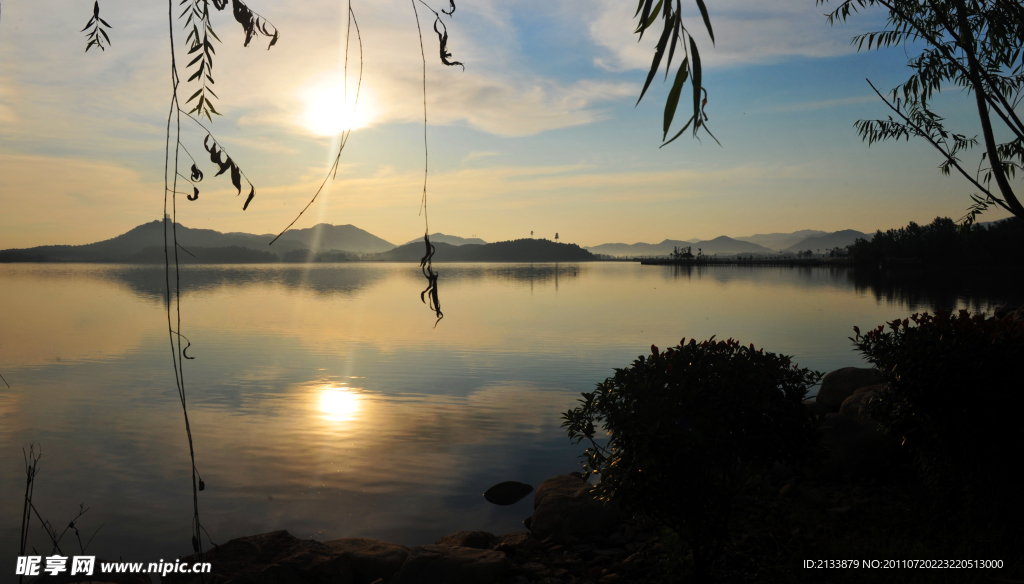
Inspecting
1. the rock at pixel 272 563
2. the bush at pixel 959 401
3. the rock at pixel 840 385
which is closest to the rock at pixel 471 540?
the rock at pixel 272 563

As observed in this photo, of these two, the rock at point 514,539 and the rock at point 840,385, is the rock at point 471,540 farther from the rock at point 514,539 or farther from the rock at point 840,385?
the rock at point 840,385

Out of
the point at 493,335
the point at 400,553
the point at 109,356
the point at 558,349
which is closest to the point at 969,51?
the point at 400,553

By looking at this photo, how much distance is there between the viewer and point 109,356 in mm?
23047

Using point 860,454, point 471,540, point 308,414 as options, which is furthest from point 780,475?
point 308,414

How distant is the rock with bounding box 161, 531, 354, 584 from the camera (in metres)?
6.18

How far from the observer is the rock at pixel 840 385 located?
12930mm

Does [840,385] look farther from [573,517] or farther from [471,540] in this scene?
[471,540]

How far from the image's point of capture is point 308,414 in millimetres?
15117

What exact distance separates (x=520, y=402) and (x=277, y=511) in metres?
7.80

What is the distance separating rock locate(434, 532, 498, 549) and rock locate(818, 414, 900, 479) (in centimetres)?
511

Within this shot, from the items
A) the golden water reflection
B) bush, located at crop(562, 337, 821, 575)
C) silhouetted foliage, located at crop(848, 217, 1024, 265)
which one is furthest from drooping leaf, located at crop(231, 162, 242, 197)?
silhouetted foliage, located at crop(848, 217, 1024, 265)

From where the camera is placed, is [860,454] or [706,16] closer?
[706,16]

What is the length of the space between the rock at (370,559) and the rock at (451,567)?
1.10ft

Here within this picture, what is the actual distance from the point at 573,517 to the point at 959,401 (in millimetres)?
4835
